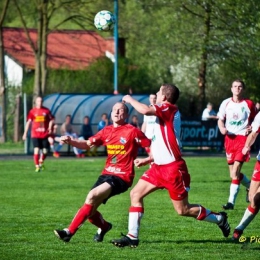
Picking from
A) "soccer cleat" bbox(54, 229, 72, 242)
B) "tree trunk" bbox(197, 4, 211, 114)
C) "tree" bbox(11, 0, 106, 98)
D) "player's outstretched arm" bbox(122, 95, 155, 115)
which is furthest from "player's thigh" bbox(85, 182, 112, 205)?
"tree" bbox(11, 0, 106, 98)

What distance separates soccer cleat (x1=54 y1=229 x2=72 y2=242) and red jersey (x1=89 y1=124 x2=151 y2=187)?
929 millimetres

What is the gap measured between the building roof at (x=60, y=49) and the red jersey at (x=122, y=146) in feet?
134

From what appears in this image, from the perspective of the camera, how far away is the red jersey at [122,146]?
10.5 m

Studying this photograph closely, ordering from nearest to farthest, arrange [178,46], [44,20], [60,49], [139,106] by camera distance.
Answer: [139,106] < [44,20] < [178,46] < [60,49]

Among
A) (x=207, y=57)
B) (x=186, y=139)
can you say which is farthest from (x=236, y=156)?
(x=207, y=57)

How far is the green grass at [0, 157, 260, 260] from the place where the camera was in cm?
968

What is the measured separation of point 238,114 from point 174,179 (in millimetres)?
5263

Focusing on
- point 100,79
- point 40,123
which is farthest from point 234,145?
point 100,79

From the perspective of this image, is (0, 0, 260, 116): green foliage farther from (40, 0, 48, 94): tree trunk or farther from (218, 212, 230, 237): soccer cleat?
(218, 212, 230, 237): soccer cleat

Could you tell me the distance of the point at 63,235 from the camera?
10.1 metres

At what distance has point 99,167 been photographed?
79.9 feet

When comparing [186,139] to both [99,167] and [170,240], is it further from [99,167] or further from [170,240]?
[170,240]

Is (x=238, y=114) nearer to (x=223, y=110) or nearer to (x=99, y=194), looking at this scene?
(x=223, y=110)

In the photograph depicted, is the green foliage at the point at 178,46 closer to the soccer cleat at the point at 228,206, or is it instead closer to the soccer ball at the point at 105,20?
the soccer ball at the point at 105,20
